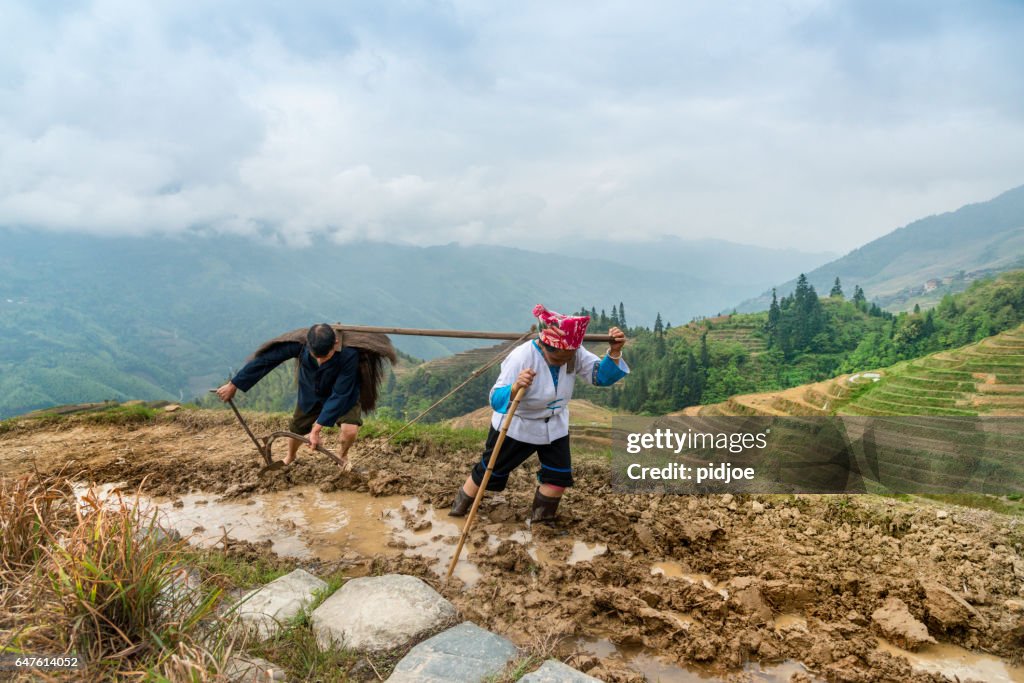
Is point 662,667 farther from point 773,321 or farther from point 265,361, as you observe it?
point 773,321

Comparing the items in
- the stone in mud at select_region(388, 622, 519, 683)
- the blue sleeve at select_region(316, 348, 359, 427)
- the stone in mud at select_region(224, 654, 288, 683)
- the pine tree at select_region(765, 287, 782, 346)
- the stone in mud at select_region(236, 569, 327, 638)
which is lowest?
the stone in mud at select_region(388, 622, 519, 683)

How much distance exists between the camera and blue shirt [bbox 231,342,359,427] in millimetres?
5404

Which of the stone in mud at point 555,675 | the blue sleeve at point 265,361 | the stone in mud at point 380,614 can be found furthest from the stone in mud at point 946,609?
the blue sleeve at point 265,361

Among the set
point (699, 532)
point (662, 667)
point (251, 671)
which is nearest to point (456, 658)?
point (251, 671)

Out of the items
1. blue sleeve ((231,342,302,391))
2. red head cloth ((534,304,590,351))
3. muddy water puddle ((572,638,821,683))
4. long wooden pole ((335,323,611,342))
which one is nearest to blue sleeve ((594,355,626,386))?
long wooden pole ((335,323,611,342))

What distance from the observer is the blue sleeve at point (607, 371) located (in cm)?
449

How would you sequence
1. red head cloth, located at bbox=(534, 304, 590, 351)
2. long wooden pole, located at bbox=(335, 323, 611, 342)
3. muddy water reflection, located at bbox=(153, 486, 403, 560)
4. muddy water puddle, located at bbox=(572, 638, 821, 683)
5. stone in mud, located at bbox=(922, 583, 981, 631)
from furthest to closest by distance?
muddy water reflection, located at bbox=(153, 486, 403, 560) → long wooden pole, located at bbox=(335, 323, 611, 342) → red head cloth, located at bbox=(534, 304, 590, 351) → stone in mud, located at bbox=(922, 583, 981, 631) → muddy water puddle, located at bbox=(572, 638, 821, 683)

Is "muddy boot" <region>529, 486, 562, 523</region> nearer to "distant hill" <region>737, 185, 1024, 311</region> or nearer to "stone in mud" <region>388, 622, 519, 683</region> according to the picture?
"stone in mud" <region>388, 622, 519, 683</region>

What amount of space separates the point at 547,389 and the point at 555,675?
2.14 m

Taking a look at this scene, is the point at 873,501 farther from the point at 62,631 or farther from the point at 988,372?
the point at 988,372

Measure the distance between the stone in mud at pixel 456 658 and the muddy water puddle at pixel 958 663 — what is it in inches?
88.9

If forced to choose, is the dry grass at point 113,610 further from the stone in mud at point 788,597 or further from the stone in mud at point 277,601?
the stone in mud at point 788,597

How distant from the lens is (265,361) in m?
5.60

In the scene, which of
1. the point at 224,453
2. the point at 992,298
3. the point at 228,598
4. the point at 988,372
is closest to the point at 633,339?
the point at 992,298
